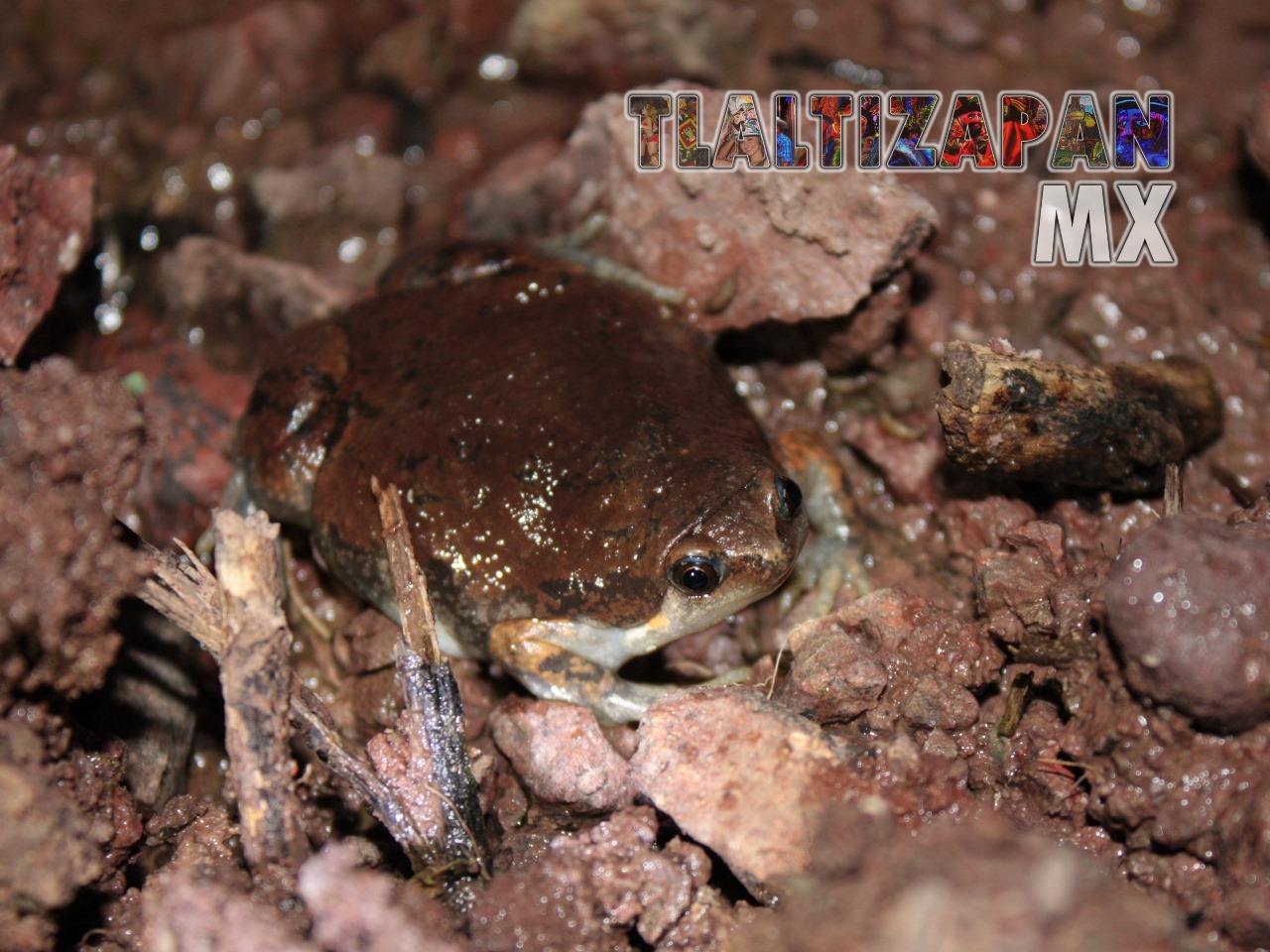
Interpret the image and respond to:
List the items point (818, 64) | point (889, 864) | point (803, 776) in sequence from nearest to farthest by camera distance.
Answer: point (889, 864) → point (803, 776) → point (818, 64)

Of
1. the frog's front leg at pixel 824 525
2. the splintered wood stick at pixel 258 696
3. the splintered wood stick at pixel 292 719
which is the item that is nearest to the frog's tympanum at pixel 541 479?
the frog's front leg at pixel 824 525

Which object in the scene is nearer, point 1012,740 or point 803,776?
point 803,776

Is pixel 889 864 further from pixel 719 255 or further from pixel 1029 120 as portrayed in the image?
pixel 1029 120

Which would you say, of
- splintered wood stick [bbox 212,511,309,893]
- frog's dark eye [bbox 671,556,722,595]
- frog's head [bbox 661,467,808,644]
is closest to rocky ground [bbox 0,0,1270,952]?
splintered wood stick [bbox 212,511,309,893]

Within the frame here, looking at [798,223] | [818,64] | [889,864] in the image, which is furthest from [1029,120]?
[889,864]

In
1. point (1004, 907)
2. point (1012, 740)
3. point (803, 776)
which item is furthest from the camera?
point (1012, 740)

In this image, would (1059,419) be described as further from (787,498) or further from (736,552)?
(736,552)

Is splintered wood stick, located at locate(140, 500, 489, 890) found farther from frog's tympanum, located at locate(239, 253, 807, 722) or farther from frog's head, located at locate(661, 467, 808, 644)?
frog's head, located at locate(661, 467, 808, 644)
